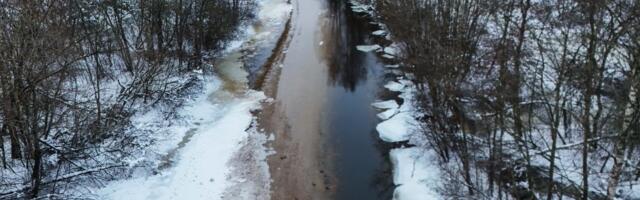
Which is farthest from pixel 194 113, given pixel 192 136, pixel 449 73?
pixel 449 73

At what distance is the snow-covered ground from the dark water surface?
3.53 meters

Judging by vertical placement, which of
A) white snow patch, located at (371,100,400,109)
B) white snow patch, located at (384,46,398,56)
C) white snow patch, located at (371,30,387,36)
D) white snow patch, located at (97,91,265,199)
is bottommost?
white snow patch, located at (97,91,265,199)

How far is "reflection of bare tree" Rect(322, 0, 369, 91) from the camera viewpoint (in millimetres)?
39094

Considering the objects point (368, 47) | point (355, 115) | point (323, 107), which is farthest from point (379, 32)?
point (355, 115)

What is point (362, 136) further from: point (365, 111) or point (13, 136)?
point (13, 136)

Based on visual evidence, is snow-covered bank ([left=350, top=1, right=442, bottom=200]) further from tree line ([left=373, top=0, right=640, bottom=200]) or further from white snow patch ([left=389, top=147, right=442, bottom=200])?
tree line ([left=373, top=0, right=640, bottom=200])

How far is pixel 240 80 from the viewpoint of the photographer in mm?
38000

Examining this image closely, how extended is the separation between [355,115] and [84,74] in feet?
46.3

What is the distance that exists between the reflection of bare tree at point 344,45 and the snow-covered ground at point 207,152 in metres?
6.21

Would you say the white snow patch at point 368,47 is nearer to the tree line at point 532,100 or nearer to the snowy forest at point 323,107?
the snowy forest at point 323,107

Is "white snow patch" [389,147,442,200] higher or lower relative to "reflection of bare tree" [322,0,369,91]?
lower

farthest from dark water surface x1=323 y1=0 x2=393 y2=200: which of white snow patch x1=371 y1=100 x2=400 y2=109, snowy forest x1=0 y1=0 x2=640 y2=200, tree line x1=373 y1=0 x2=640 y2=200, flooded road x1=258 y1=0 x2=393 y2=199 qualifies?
tree line x1=373 y1=0 x2=640 y2=200

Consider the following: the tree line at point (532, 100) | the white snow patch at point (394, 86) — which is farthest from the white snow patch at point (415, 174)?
the white snow patch at point (394, 86)

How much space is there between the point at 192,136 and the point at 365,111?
31.1 ft
